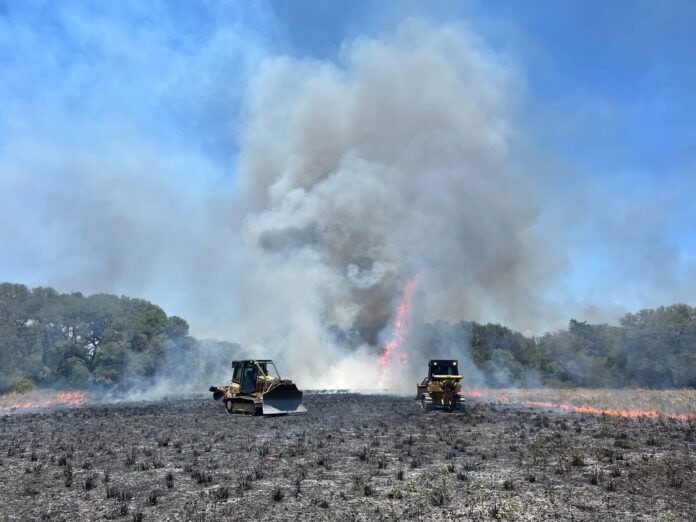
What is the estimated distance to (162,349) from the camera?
73500mm

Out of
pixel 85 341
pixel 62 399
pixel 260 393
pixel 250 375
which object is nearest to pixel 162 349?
→ pixel 85 341

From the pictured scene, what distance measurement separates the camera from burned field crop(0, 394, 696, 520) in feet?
39.8

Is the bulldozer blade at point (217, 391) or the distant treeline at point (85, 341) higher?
the distant treeline at point (85, 341)

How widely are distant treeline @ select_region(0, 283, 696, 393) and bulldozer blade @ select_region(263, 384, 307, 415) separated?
123 feet

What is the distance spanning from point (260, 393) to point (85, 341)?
5433 centimetres

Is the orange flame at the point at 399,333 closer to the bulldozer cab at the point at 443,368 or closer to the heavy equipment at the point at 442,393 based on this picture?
the bulldozer cab at the point at 443,368

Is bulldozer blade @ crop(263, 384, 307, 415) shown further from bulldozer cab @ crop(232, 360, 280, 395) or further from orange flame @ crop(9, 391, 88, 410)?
orange flame @ crop(9, 391, 88, 410)

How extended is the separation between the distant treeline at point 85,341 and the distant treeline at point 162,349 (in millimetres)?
131

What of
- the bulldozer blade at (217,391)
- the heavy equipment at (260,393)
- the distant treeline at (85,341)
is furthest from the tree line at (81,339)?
the heavy equipment at (260,393)

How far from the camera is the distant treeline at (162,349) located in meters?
67.2

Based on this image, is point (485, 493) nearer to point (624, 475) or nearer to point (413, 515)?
point (413, 515)

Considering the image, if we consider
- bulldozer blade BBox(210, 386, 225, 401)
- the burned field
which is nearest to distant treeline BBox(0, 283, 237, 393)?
bulldozer blade BBox(210, 386, 225, 401)

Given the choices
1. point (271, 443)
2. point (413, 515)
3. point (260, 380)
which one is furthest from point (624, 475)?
point (260, 380)

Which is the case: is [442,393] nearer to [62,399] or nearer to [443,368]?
[443,368]
